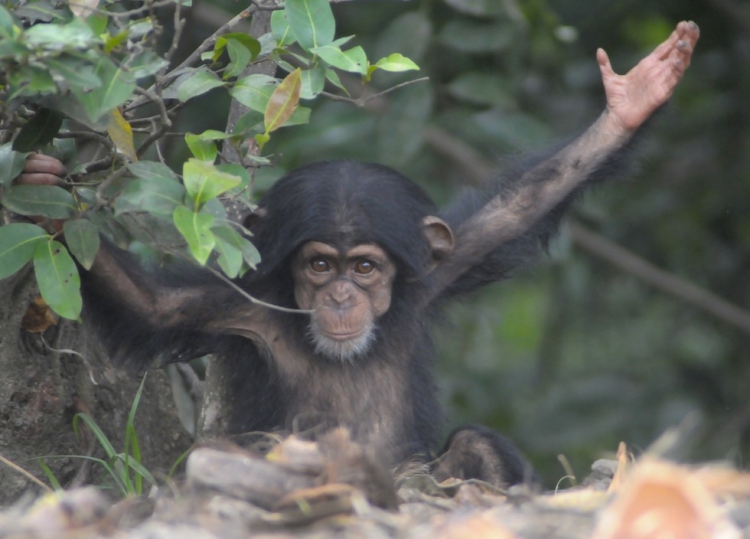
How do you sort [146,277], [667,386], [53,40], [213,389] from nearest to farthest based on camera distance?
[53,40] → [146,277] → [213,389] → [667,386]

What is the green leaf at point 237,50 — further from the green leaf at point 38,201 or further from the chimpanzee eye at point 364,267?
the chimpanzee eye at point 364,267

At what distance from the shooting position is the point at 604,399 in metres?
9.52

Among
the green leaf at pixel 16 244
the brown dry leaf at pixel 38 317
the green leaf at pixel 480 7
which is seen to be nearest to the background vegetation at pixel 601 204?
the green leaf at pixel 480 7

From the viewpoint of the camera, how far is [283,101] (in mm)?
3990

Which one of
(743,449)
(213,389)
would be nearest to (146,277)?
(213,389)

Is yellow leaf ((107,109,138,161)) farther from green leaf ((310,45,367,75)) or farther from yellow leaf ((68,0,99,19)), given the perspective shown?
green leaf ((310,45,367,75))

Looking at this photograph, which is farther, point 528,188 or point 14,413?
point 528,188

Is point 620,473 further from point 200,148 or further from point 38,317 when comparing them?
point 38,317

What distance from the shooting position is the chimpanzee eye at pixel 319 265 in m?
4.98

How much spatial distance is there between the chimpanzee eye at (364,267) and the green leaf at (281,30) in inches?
45.0

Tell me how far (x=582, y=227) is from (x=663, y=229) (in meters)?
1.17

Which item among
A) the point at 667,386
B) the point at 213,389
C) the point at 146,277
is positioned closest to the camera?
the point at 146,277

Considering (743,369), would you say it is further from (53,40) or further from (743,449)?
(53,40)

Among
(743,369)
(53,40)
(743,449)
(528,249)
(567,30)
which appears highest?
(567,30)
